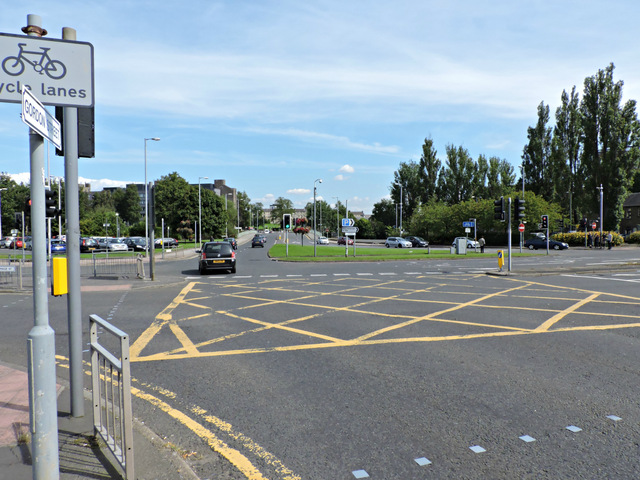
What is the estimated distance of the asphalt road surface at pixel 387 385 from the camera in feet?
12.5

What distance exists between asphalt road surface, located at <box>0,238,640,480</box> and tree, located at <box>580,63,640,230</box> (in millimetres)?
51074

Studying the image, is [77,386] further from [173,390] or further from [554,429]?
[554,429]

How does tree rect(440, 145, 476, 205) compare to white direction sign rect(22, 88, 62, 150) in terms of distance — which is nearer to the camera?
white direction sign rect(22, 88, 62, 150)

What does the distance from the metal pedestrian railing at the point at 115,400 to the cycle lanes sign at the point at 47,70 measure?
1805mm

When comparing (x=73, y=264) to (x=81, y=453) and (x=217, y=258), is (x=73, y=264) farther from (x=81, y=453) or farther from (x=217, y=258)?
(x=217, y=258)

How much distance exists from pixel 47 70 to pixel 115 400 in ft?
8.98

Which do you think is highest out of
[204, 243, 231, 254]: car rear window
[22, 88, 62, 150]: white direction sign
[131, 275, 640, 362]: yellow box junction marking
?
[22, 88, 62, 150]: white direction sign

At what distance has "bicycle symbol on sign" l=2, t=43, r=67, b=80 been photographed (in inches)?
129

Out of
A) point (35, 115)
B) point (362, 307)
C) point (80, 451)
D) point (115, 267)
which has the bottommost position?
point (362, 307)

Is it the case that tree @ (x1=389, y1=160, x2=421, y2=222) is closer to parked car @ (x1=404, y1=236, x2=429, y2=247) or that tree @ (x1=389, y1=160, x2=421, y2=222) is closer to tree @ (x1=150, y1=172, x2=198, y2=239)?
parked car @ (x1=404, y1=236, x2=429, y2=247)

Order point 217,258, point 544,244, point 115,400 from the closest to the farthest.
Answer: point 115,400 < point 217,258 < point 544,244

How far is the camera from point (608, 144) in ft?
181

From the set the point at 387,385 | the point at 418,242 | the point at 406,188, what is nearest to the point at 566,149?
the point at 418,242

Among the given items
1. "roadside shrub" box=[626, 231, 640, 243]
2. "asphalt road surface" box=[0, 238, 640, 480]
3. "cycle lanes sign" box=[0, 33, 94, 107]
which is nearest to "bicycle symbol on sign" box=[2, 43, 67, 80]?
"cycle lanes sign" box=[0, 33, 94, 107]
